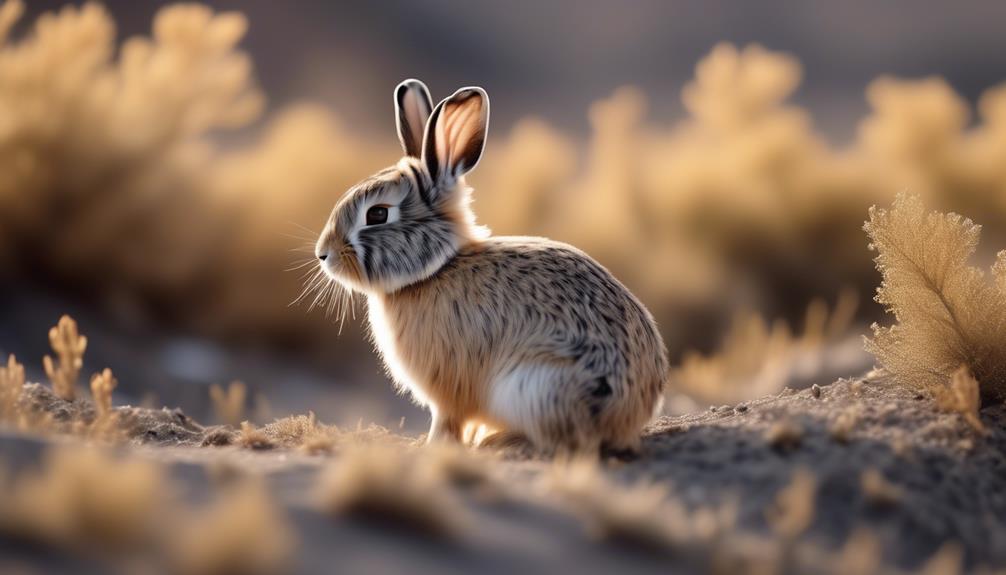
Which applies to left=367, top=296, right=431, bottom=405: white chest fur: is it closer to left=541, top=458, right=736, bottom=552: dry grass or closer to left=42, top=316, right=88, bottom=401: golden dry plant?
left=42, top=316, right=88, bottom=401: golden dry plant

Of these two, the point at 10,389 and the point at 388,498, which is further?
the point at 10,389

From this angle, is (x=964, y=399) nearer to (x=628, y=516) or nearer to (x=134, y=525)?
(x=628, y=516)

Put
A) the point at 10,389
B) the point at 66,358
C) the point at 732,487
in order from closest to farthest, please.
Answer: the point at 732,487 < the point at 10,389 < the point at 66,358

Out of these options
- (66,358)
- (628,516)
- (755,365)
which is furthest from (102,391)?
(755,365)

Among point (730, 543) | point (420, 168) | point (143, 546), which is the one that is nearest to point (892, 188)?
point (420, 168)

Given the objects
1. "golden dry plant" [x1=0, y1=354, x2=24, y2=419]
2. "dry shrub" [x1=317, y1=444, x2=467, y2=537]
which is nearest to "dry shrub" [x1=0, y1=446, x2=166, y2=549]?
"dry shrub" [x1=317, y1=444, x2=467, y2=537]

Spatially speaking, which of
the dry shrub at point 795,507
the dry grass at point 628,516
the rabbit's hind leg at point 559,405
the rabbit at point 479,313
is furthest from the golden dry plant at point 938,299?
the dry grass at point 628,516
